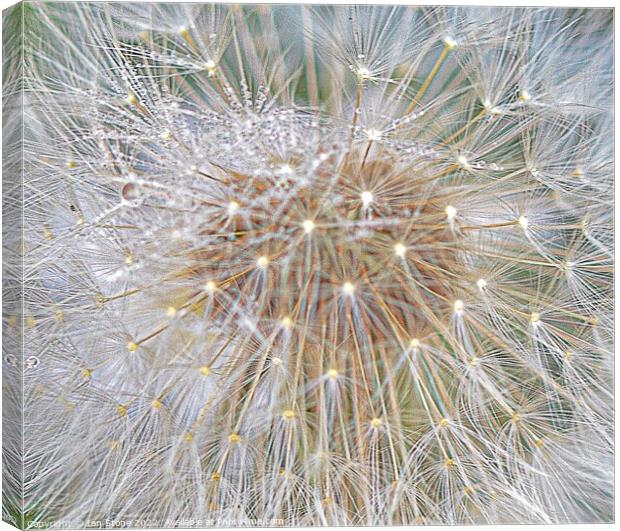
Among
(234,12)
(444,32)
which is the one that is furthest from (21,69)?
(444,32)

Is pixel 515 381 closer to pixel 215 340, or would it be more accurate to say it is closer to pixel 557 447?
pixel 557 447

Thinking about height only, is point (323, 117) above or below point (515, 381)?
above

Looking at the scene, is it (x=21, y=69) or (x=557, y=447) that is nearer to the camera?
(x=21, y=69)

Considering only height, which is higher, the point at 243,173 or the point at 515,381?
the point at 243,173

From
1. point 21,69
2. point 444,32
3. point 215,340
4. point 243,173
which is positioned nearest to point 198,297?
point 215,340

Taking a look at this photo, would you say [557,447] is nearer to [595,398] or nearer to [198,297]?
[595,398]

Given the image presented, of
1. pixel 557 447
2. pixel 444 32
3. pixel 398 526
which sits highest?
pixel 444 32
